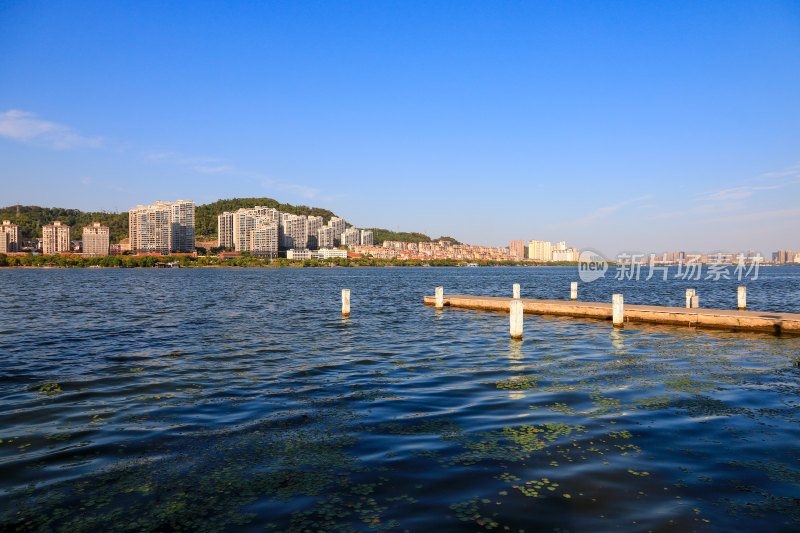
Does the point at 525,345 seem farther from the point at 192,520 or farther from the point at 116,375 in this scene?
the point at 192,520

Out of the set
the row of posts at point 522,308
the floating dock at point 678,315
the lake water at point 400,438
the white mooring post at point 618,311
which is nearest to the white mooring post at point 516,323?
the row of posts at point 522,308

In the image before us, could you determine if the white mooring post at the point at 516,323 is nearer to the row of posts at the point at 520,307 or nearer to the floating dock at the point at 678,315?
the row of posts at the point at 520,307

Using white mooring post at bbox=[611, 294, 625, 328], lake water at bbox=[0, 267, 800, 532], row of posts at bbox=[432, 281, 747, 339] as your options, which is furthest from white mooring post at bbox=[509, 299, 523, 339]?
white mooring post at bbox=[611, 294, 625, 328]

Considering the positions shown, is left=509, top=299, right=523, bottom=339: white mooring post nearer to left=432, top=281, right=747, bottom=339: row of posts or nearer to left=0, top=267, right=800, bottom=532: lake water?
left=432, top=281, right=747, bottom=339: row of posts

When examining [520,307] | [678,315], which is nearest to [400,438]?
[520,307]

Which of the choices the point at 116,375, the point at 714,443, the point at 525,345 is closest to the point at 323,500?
the point at 714,443

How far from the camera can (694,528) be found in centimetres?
564

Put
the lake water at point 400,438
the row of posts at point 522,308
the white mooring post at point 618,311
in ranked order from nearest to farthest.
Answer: the lake water at point 400,438 → the row of posts at point 522,308 → the white mooring post at point 618,311

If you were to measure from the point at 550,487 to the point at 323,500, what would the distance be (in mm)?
3214

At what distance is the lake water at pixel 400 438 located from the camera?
6117 millimetres

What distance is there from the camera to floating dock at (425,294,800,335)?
23859mm

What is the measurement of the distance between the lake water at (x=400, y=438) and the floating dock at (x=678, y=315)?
5278 millimetres

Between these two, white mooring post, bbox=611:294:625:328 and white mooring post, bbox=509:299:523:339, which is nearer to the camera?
white mooring post, bbox=509:299:523:339

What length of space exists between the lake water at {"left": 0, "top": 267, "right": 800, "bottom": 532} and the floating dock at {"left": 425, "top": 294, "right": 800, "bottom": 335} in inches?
208
